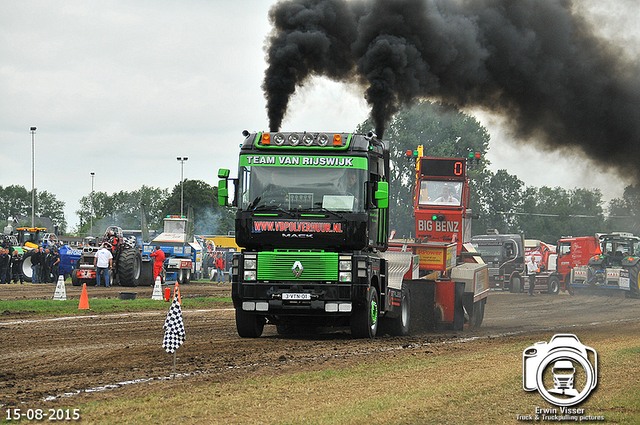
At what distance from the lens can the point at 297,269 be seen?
43.9ft

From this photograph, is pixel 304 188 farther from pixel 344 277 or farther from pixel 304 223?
pixel 344 277

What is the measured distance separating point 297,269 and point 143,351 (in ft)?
9.49

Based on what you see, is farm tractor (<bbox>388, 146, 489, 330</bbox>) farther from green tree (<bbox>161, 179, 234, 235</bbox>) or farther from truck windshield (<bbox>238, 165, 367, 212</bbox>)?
green tree (<bbox>161, 179, 234, 235</bbox>)

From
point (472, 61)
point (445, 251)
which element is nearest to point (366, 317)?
point (445, 251)

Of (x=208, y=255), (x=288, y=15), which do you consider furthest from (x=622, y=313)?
(x=208, y=255)

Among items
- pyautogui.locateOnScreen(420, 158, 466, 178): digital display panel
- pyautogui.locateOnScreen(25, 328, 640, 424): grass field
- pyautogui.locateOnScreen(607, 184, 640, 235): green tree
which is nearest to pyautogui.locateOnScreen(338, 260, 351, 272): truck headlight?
pyautogui.locateOnScreen(25, 328, 640, 424): grass field

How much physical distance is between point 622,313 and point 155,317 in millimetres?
15157

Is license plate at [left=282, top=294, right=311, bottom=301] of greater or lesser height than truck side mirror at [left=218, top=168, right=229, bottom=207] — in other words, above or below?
below

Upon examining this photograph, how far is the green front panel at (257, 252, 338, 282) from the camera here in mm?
13336

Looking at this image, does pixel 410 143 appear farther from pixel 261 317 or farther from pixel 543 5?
pixel 261 317

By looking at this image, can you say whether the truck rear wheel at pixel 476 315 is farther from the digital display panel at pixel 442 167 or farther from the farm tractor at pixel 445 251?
the digital display panel at pixel 442 167

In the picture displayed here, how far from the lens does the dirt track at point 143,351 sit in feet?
29.8

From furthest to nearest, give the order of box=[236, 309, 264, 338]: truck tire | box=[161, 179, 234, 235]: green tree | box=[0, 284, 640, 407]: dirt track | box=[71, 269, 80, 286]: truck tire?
box=[161, 179, 234, 235]: green tree < box=[71, 269, 80, 286]: truck tire < box=[236, 309, 264, 338]: truck tire < box=[0, 284, 640, 407]: dirt track

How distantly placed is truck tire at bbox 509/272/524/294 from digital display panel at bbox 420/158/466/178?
1834cm
